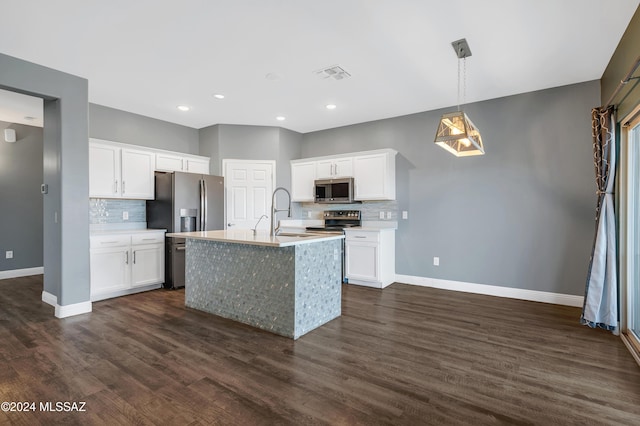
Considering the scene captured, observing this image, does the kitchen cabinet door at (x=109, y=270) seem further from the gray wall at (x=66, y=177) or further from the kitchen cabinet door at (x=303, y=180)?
the kitchen cabinet door at (x=303, y=180)

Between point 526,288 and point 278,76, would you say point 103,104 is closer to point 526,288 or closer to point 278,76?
point 278,76

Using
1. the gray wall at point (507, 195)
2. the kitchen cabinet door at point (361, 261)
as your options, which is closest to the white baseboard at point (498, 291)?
the gray wall at point (507, 195)

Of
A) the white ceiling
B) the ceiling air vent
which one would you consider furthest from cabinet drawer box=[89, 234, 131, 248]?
the ceiling air vent

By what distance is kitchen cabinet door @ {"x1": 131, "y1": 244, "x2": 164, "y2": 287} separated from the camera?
4430mm

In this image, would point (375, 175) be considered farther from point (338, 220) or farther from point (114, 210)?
point (114, 210)

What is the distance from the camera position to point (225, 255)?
3471 millimetres

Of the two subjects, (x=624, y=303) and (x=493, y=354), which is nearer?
(x=493, y=354)

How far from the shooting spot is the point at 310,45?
3008 millimetres

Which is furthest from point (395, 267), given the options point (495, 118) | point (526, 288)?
point (495, 118)

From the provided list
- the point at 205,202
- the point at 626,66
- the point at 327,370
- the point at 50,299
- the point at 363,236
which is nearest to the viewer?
the point at 327,370

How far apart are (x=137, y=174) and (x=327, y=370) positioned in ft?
13.1

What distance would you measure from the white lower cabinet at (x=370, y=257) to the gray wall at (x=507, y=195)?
0.28 m

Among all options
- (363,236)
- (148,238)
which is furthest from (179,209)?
(363,236)

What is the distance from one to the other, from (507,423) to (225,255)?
8.95 feet
